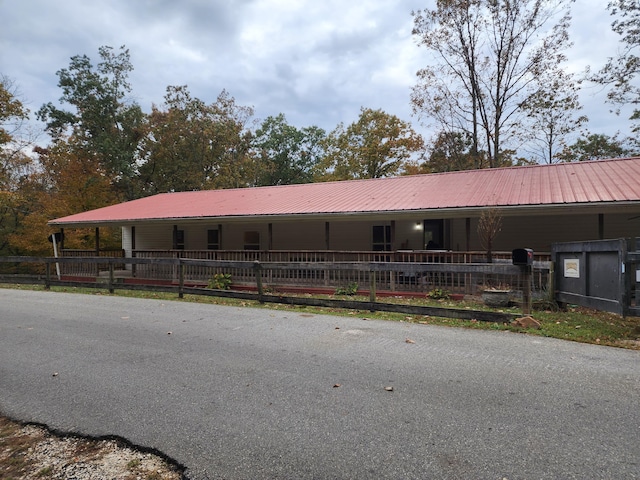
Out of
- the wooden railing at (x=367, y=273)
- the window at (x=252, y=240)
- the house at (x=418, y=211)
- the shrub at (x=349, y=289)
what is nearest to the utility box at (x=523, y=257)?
the wooden railing at (x=367, y=273)

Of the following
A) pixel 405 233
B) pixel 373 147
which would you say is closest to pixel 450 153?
pixel 373 147

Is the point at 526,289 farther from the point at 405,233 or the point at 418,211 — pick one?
the point at 405,233

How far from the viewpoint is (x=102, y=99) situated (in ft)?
116

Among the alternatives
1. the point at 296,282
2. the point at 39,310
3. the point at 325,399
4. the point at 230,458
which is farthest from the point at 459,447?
the point at 296,282

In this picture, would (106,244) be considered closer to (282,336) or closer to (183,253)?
(183,253)

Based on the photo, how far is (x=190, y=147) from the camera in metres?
35.0

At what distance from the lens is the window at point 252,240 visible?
19.4 meters

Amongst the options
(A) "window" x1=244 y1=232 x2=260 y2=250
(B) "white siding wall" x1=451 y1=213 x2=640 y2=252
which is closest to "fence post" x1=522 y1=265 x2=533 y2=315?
(B) "white siding wall" x1=451 y1=213 x2=640 y2=252

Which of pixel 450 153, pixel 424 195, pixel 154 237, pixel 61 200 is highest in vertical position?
pixel 450 153

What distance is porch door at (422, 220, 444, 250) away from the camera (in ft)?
52.1

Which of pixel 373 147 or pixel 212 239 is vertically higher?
pixel 373 147

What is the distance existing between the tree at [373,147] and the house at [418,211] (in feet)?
51.4

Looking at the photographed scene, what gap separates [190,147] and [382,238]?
24.3m

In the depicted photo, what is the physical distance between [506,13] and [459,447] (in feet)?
99.0
